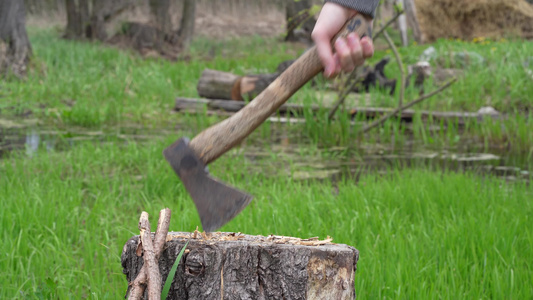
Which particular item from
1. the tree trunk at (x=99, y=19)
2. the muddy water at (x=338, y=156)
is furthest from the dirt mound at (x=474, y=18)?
the muddy water at (x=338, y=156)

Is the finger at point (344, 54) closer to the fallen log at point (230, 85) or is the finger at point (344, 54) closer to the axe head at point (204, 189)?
the axe head at point (204, 189)

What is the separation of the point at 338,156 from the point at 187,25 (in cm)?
908

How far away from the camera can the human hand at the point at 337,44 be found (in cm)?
136

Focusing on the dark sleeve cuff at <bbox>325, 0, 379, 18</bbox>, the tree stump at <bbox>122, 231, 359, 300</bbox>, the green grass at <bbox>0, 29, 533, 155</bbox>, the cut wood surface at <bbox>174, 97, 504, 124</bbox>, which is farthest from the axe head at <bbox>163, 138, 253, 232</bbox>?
the cut wood surface at <bbox>174, 97, 504, 124</bbox>

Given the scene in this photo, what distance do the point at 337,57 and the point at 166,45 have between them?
11.5 metres

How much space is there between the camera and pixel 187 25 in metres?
12.7

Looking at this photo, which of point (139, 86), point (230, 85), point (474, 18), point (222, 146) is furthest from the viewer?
point (474, 18)

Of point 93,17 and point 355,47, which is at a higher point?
point 93,17

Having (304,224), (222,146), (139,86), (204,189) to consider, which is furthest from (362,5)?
(139,86)

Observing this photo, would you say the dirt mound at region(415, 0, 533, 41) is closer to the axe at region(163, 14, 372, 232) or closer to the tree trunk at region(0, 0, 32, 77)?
the tree trunk at region(0, 0, 32, 77)

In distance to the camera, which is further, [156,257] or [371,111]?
[371,111]

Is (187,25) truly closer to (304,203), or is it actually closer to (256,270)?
(304,203)

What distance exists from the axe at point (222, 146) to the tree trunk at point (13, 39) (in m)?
6.49

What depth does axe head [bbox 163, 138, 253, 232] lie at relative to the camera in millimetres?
1602
